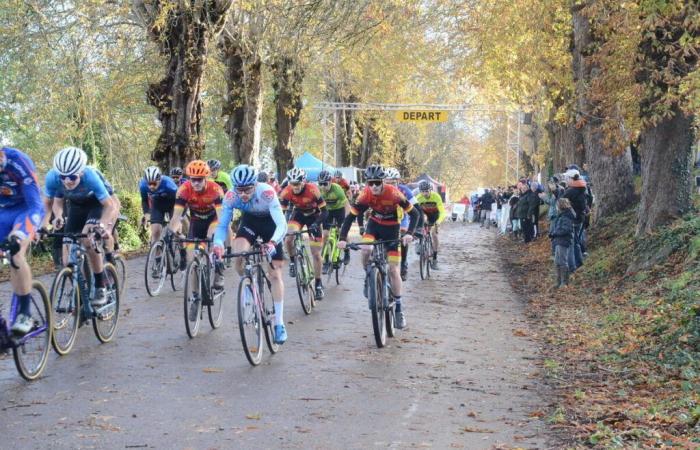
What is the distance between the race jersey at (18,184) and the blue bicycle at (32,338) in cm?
45

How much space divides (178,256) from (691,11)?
854 cm

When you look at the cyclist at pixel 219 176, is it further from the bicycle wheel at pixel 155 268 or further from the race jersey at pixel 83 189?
the race jersey at pixel 83 189

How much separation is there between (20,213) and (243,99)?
77.6 feet

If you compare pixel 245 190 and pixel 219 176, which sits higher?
pixel 219 176

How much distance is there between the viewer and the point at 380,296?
36.1 ft

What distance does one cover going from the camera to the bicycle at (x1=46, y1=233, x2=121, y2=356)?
959 cm

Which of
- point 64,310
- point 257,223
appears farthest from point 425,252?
point 64,310

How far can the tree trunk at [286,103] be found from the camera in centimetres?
3406

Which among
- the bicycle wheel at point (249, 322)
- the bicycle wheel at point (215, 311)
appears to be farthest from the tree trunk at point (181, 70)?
the bicycle wheel at point (249, 322)

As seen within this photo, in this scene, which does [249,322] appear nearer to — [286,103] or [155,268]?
[155,268]

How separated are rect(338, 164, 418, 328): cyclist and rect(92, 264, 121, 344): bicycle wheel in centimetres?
268

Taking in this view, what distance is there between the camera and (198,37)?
24.6 meters

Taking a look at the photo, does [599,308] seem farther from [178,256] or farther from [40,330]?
[40,330]

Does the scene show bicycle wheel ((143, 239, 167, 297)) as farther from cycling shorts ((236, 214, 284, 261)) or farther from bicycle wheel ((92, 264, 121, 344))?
cycling shorts ((236, 214, 284, 261))
